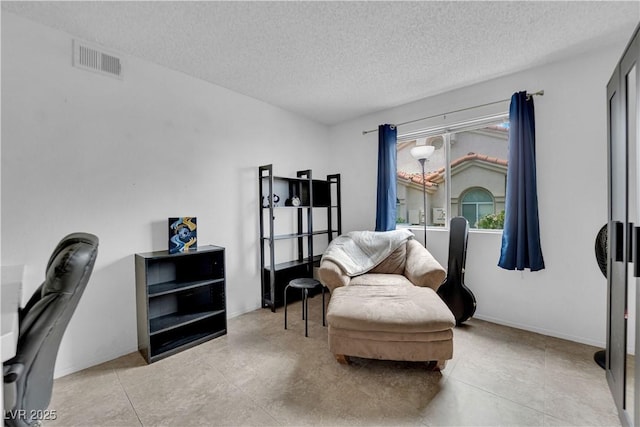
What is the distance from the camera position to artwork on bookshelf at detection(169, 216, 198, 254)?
233 centimetres

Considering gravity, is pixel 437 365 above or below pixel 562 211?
below

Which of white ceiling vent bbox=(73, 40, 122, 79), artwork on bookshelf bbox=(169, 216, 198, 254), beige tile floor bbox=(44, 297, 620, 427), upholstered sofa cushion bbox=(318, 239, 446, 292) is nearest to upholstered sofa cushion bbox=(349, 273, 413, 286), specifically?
upholstered sofa cushion bbox=(318, 239, 446, 292)

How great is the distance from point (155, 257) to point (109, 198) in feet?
1.91

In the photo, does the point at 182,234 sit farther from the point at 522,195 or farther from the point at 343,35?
the point at 522,195

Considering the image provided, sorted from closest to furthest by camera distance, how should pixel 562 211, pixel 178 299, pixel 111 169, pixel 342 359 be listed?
pixel 342 359 < pixel 111 169 < pixel 562 211 < pixel 178 299

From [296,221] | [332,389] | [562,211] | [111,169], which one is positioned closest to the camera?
[332,389]

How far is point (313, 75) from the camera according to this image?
8.39 ft

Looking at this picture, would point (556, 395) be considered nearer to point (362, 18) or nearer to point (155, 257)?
point (362, 18)

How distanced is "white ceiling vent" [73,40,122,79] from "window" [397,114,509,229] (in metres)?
2.90

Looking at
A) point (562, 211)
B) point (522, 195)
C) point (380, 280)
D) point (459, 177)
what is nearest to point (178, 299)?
point (380, 280)

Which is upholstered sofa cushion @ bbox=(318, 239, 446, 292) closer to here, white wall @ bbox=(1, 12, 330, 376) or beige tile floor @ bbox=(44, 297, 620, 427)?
beige tile floor @ bbox=(44, 297, 620, 427)

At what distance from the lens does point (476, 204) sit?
2945 mm

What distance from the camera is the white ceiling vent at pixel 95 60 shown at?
1957 millimetres

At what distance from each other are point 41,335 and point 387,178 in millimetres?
3074
